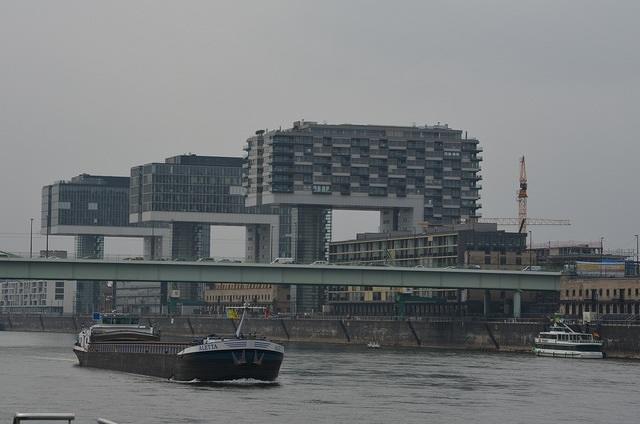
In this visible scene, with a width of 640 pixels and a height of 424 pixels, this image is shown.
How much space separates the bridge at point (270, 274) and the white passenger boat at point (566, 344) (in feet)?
67.6

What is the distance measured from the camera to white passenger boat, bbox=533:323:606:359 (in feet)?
452

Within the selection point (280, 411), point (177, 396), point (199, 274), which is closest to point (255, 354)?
point (177, 396)

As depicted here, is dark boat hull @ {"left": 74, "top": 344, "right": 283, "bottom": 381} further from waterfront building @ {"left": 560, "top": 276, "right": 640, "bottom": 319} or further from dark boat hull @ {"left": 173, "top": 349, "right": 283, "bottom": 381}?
waterfront building @ {"left": 560, "top": 276, "right": 640, "bottom": 319}

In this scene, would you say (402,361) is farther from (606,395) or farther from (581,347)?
(606,395)

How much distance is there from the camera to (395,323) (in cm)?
18025

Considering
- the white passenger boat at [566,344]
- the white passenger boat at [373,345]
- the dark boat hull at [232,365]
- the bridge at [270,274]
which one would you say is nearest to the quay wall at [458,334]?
the white passenger boat at [566,344]

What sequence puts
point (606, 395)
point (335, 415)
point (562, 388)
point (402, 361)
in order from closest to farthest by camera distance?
1. point (335, 415)
2. point (606, 395)
3. point (562, 388)
4. point (402, 361)

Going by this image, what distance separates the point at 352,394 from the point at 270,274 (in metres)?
73.8

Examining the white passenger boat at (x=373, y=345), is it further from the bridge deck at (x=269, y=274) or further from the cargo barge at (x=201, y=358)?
the cargo barge at (x=201, y=358)

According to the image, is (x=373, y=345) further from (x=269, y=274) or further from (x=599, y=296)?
(x=599, y=296)

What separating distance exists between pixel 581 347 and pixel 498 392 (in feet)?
167

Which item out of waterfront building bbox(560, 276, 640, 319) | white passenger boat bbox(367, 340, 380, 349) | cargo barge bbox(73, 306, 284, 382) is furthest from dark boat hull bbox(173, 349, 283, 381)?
waterfront building bbox(560, 276, 640, 319)

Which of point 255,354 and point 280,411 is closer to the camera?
point 280,411

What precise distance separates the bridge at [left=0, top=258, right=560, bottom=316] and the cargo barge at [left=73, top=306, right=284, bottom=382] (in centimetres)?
3958
